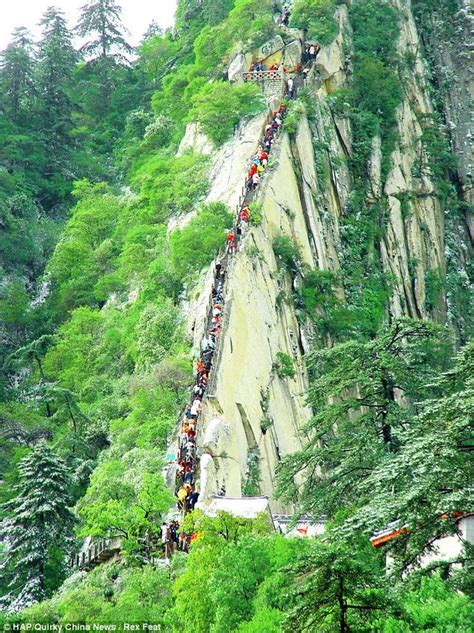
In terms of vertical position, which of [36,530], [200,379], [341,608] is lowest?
[341,608]

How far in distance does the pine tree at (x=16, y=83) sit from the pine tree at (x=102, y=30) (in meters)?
8.30

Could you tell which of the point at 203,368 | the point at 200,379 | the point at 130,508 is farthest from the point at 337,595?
the point at 203,368

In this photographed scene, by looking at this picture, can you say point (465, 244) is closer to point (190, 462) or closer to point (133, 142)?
point (133, 142)

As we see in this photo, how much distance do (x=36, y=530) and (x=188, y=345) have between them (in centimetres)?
1195

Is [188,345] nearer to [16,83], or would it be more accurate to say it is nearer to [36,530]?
[36,530]

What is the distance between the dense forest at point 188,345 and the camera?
21281mm

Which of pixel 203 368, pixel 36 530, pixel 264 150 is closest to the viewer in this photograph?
pixel 36 530

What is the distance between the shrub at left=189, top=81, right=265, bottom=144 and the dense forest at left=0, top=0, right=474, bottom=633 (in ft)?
0.42

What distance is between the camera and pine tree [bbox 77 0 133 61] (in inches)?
3398

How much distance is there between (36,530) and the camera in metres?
34.5

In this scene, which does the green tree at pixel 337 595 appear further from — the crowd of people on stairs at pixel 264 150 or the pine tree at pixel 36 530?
the crowd of people on stairs at pixel 264 150

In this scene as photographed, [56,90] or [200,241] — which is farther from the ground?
[56,90]

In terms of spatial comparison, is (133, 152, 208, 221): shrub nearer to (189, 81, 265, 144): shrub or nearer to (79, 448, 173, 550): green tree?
(189, 81, 265, 144): shrub

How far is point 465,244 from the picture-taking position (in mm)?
74875
